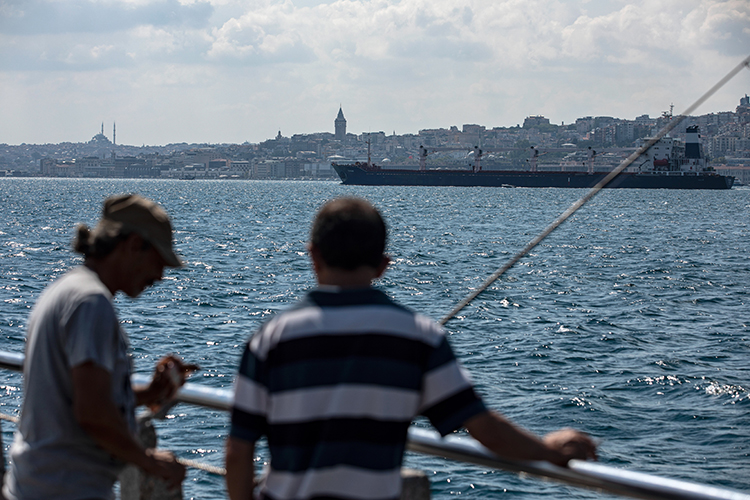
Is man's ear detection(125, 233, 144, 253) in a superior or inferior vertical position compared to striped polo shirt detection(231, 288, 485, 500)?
superior

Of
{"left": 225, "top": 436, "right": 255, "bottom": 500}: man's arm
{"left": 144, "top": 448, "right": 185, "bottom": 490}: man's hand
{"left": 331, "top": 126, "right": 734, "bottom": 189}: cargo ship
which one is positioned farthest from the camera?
{"left": 331, "top": 126, "right": 734, "bottom": 189}: cargo ship

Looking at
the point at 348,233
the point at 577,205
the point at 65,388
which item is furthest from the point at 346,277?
the point at 577,205

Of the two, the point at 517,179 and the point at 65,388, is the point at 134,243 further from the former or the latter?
the point at 517,179

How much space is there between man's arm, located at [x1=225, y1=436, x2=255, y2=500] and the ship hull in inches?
3572

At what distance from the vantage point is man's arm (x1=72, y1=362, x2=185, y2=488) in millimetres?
1550

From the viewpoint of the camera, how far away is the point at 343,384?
1.39 m

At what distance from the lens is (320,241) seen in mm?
1476

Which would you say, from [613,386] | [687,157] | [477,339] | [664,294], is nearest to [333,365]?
[613,386]

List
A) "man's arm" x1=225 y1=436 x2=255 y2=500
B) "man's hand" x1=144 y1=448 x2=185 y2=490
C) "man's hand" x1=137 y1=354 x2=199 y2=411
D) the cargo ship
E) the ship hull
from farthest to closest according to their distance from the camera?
1. the ship hull
2. the cargo ship
3. "man's hand" x1=137 y1=354 x2=199 y2=411
4. "man's hand" x1=144 y1=448 x2=185 y2=490
5. "man's arm" x1=225 y1=436 x2=255 y2=500

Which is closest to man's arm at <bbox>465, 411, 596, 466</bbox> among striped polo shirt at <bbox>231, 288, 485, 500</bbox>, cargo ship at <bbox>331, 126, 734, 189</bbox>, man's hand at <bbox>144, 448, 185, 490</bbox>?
striped polo shirt at <bbox>231, 288, 485, 500</bbox>

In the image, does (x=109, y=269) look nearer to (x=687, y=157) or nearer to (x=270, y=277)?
(x=270, y=277)

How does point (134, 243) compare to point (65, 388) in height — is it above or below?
above

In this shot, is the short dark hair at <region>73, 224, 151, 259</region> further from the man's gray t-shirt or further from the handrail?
the handrail

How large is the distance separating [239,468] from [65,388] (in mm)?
403
